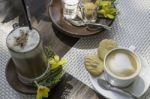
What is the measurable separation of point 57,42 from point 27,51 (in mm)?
155

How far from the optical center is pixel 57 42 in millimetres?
773

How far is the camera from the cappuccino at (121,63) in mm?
649

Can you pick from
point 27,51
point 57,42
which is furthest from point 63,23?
point 27,51

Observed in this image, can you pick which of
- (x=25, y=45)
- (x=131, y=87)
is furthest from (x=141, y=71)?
(x=25, y=45)

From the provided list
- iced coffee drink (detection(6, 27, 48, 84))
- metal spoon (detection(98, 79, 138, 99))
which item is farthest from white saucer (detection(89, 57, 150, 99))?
iced coffee drink (detection(6, 27, 48, 84))

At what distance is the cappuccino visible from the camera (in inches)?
25.6

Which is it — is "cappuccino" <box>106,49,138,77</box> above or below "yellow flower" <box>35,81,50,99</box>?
above

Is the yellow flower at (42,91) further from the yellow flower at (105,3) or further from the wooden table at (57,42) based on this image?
the yellow flower at (105,3)

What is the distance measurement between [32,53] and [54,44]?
0.44ft

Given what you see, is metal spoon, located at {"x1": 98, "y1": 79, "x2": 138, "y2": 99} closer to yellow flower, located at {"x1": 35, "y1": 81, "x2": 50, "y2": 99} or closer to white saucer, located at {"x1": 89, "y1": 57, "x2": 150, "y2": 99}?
white saucer, located at {"x1": 89, "y1": 57, "x2": 150, "y2": 99}

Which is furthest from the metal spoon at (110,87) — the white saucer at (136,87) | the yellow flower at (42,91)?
the yellow flower at (42,91)

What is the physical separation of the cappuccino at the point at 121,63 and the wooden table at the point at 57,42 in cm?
8

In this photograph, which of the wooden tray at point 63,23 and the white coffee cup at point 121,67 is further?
the wooden tray at point 63,23

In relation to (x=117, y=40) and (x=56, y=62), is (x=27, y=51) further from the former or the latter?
(x=117, y=40)
